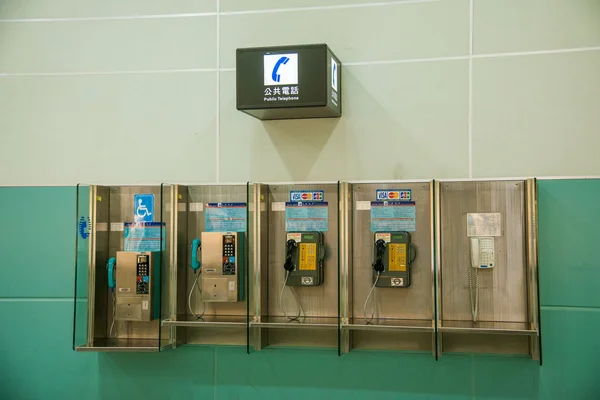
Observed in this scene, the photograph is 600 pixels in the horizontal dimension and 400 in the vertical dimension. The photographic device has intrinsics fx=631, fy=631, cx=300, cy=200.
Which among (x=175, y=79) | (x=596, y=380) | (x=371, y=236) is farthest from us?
(x=175, y=79)

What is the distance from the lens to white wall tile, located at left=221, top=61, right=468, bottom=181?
385 centimetres

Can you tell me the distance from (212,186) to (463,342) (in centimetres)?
182

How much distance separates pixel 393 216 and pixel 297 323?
863 millimetres

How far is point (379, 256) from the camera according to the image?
370 cm

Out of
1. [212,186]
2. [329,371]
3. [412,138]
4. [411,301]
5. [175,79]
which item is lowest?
[329,371]

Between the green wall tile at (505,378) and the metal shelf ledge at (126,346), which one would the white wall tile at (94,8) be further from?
the green wall tile at (505,378)

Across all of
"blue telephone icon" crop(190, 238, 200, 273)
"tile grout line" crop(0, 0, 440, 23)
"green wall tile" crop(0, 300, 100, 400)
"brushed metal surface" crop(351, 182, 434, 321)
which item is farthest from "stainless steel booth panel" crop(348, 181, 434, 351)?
"green wall tile" crop(0, 300, 100, 400)

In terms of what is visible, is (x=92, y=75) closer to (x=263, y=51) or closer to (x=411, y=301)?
(x=263, y=51)

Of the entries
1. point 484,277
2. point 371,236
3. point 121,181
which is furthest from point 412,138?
point 121,181

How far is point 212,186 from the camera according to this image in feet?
13.4

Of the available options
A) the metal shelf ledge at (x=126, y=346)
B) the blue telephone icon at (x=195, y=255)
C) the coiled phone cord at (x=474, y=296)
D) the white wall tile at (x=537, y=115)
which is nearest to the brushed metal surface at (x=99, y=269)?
the metal shelf ledge at (x=126, y=346)

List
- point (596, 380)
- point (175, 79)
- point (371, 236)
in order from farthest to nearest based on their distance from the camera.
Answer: point (175, 79)
point (371, 236)
point (596, 380)

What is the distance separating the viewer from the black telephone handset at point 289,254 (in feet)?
12.4

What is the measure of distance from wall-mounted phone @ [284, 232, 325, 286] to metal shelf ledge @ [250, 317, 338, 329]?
0.74ft
